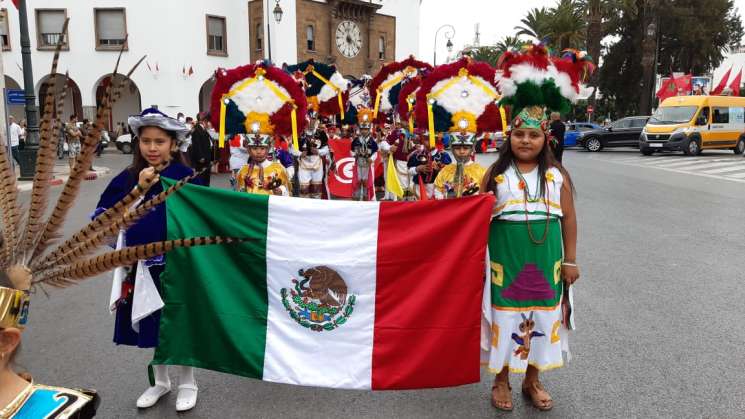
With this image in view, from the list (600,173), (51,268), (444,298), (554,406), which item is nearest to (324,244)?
(444,298)

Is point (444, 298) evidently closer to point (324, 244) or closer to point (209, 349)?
point (324, 244)

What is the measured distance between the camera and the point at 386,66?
1032cm

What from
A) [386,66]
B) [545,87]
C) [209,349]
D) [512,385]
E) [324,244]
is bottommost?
[512,385]

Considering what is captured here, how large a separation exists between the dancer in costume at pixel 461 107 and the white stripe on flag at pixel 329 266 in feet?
7.91

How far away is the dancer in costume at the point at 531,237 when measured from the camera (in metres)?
3.31

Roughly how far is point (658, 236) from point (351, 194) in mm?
5246

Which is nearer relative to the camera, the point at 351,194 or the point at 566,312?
the point at 566,312

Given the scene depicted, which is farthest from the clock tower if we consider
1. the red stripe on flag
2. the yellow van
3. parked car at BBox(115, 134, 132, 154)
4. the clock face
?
the red stripe on flag

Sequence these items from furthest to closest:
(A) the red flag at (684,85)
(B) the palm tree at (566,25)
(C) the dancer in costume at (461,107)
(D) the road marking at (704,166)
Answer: (B) the palm tree at (566,25) → (A) the red flag at (684,85) → (D) the road marking at (704,166) → (C) the dancer in costume at (461,107)

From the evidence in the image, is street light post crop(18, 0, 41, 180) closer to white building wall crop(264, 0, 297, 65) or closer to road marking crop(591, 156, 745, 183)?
road marking crop(591, 156, 745, 183)

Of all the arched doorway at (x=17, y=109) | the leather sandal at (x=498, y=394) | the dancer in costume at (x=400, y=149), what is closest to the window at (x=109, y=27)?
the arched doorway at (x=17, y=109)

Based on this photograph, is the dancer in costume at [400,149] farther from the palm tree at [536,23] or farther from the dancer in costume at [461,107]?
the palm tree at [536,23]

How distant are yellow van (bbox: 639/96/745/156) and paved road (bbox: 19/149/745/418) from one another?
18751 millimetres

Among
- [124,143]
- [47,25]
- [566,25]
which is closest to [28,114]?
[124,143]
